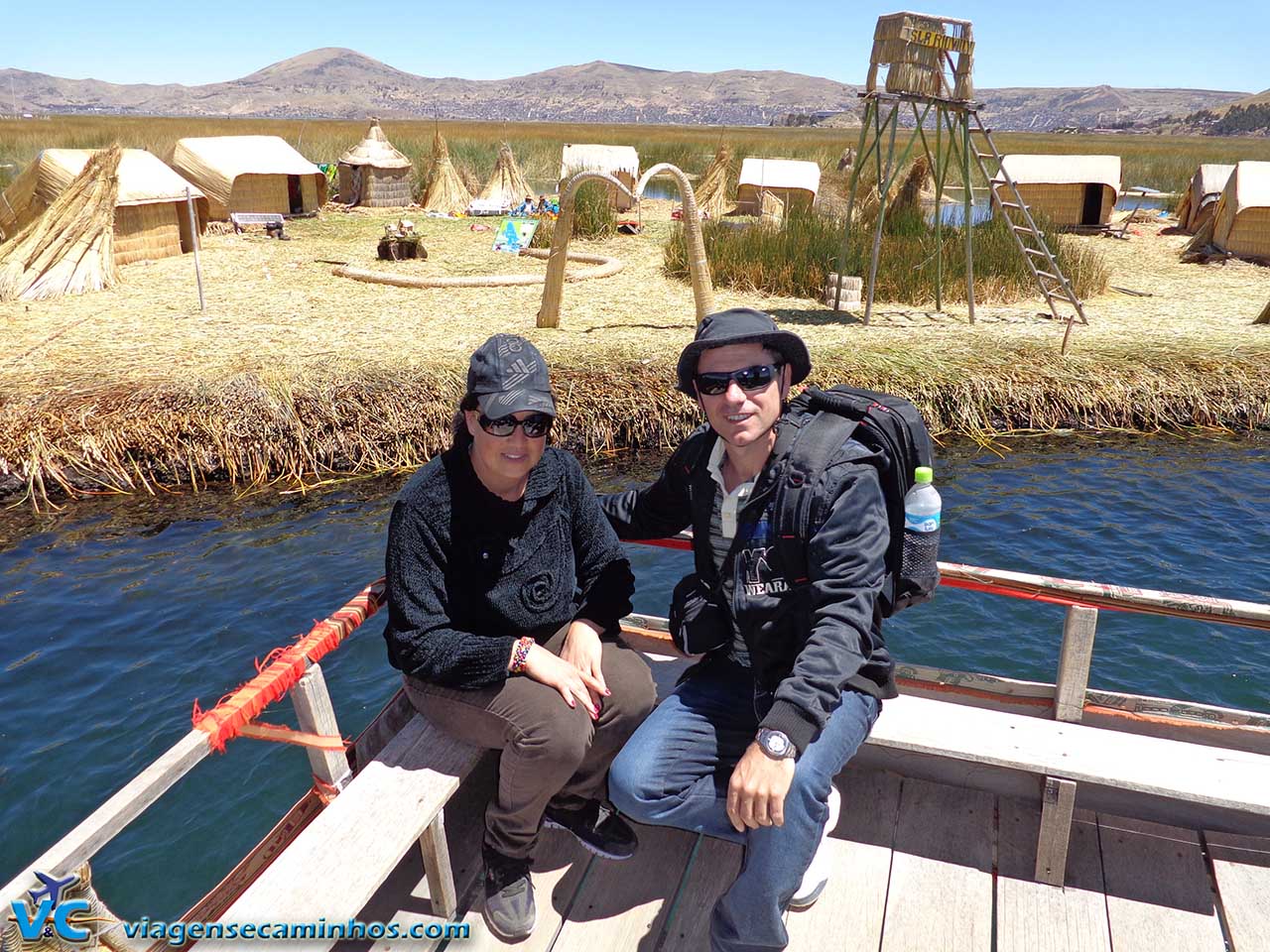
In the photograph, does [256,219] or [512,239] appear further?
[512,239]

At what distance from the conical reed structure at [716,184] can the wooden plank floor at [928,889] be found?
869 inches

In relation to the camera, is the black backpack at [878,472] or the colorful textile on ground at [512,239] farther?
the colorful textile on ground at [512,239]

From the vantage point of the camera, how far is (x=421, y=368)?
866 centimetres

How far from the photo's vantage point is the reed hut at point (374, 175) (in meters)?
21.7

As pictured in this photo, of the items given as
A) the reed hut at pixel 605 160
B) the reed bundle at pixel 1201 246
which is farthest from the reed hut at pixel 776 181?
the reed bundle at pixel 1201 246

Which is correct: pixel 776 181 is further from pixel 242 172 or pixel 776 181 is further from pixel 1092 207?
pixel 242 172

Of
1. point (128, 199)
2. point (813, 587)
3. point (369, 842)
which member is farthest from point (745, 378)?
point (128, 199)

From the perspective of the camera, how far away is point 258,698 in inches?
91.9

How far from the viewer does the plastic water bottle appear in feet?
8.38

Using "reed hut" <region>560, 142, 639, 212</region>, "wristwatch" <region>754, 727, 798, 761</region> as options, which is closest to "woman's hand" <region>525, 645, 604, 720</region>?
"wristwatch" <region>754, 727, 798, 761</region>

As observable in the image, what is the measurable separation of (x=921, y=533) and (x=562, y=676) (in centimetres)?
109

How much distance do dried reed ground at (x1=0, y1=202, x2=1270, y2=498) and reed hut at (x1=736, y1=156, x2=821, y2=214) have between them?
386 inches

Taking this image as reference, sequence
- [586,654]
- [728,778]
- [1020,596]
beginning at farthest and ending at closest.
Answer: [1020,596] < [586,654] < [728,778]

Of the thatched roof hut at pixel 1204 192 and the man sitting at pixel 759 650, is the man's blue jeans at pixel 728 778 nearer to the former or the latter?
the man sitting at pixel 759 650
